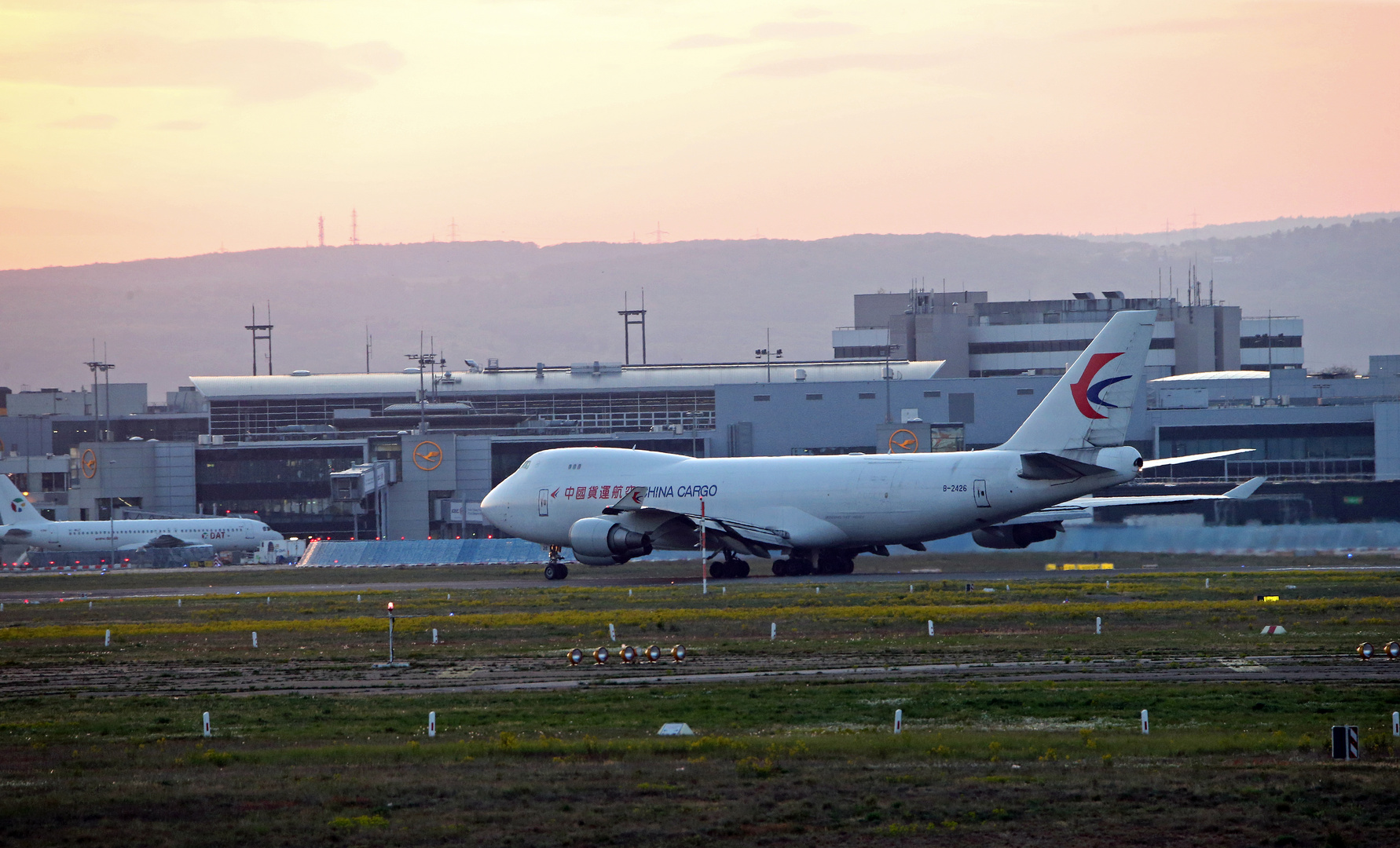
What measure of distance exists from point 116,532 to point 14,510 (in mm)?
5342

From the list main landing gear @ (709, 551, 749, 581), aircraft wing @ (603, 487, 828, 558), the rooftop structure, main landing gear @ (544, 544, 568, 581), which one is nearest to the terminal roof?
the rooftop structure

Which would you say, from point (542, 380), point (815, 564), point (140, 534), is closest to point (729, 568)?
point (815, 564)

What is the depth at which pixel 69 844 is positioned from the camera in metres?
13.7

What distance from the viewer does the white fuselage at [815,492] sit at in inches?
1794

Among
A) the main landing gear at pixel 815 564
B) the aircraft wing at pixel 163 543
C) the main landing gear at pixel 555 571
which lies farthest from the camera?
the aircraft wing at pixel 163 543

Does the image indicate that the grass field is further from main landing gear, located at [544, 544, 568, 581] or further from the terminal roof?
the terminal roof

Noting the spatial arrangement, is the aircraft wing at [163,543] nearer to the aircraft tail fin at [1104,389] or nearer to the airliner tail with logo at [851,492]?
the airliner tail with logo at [851,492]

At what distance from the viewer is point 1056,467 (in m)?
43.9

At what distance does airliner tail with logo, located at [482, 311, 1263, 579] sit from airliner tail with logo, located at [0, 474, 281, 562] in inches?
1246

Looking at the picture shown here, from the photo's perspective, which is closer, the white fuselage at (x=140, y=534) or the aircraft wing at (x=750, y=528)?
the aircraft wing at (x=750, y=528)

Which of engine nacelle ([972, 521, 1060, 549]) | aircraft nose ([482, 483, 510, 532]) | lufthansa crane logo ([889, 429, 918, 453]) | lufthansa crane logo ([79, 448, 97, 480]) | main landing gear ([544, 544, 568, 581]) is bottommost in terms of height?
main landing gear ([544, 544, 568, 581])

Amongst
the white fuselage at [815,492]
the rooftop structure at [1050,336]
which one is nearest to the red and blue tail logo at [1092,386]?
the white fuselage at [815,492]

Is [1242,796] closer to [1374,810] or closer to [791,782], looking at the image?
[1374,810]

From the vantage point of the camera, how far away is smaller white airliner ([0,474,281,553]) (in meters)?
79.4
